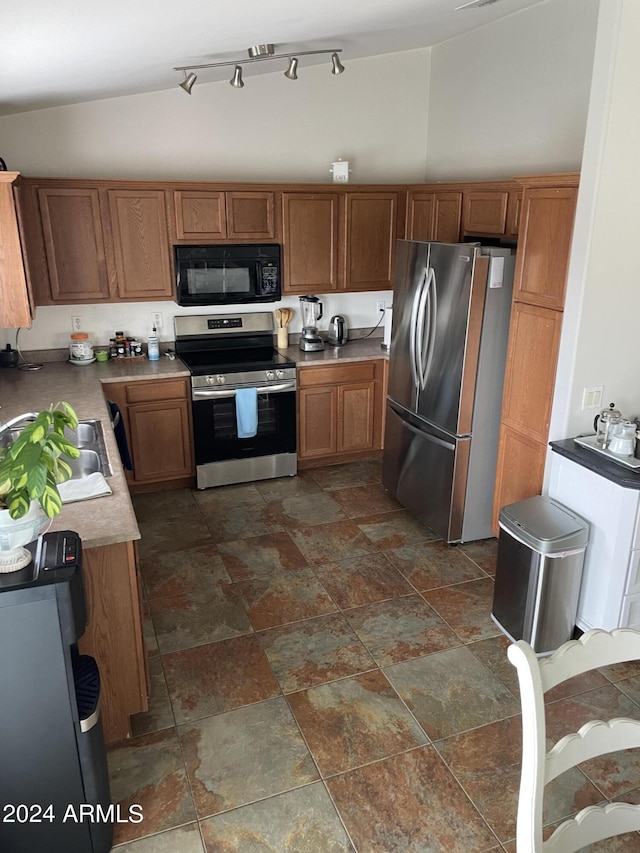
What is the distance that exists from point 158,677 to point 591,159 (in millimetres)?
2924

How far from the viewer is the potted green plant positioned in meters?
1.66

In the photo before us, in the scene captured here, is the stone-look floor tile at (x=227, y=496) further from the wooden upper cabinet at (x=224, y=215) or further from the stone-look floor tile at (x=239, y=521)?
the wooden upper cabinet at (x=224, y=215)

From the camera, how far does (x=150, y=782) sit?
92.6 inches

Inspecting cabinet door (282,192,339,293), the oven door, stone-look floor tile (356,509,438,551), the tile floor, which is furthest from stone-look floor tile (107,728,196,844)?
cabinet door (282,192,339,293)

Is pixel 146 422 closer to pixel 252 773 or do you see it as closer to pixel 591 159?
pixel 252 773

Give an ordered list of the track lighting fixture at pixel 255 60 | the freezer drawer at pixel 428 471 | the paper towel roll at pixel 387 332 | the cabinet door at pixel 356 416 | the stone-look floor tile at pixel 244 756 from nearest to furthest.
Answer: the stone-look floor tile at pixel 244 756 → the track lighting fixture at pixel 255 60 → the freezer drawer at pixel 428 471 → the cabinet door at pixel 356 416 → the paper towel roll at pixel 387 332

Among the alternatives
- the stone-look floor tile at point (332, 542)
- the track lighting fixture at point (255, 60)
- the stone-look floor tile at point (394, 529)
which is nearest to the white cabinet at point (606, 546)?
the stone-look floor tile at point (394, 529)

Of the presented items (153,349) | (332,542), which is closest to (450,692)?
(332,542)

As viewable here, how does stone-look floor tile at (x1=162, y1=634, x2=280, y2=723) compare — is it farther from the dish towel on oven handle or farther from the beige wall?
the beige wall

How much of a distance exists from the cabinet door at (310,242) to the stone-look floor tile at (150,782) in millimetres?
3275

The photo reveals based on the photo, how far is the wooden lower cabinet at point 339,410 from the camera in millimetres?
4859

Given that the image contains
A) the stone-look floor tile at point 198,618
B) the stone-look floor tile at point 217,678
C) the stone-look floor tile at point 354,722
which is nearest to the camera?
the stone-look floor tile at point 354,722

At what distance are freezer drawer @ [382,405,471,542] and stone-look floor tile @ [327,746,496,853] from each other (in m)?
1.65

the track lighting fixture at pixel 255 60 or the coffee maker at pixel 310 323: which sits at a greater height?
the track lighting fixture at pixel 255 60
